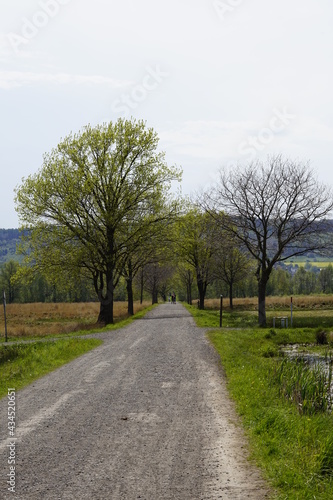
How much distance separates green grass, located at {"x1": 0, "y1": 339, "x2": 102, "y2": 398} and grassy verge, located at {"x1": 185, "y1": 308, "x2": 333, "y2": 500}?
5774 mm

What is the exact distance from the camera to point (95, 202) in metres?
33.2

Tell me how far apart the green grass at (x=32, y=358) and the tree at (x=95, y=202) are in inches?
401

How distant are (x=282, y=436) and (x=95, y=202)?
2691 centimetres

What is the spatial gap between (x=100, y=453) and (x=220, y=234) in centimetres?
2631

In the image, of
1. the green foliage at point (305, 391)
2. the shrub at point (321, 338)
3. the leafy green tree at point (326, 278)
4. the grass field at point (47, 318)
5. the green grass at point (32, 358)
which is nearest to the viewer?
the green foliage at point (305, 391)

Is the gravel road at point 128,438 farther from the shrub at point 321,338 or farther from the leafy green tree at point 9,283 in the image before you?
the leafy green tree at point 9,283

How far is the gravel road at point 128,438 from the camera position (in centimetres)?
625

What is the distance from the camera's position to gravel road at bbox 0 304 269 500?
6.25m

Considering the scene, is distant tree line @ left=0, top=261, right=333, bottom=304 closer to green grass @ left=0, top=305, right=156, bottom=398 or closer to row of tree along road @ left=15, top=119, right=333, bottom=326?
row of tree along road @ left=15, top=119, right=333, bottom=326

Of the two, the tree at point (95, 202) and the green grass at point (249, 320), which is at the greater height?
the tree at point (95, 202)

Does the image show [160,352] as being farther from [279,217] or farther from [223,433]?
[279,217]

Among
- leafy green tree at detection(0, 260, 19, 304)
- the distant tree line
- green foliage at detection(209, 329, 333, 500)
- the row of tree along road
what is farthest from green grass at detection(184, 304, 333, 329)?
leafy green tree at detection(0, 260, 19, 304)

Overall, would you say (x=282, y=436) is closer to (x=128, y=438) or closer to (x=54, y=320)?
(x=128, y=438)

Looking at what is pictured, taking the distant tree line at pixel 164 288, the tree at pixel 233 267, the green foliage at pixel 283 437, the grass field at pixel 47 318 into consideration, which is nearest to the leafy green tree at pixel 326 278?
the distant tree line at pixel 164 288
